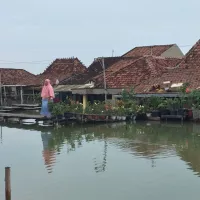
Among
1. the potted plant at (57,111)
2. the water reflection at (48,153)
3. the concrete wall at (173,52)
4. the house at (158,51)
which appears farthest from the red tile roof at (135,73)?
the water reflection at (48,153)

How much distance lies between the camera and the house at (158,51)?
30219mm

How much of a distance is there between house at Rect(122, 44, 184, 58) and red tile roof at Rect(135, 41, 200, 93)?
5.09m

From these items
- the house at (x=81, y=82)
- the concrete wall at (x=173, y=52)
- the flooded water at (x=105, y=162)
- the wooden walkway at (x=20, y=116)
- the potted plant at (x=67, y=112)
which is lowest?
the flooded water at (x=105, y=162)

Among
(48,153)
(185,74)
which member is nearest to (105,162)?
(48,153)

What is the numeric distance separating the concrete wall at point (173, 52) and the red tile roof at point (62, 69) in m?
6.80

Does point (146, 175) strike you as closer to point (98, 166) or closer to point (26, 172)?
point (98, 166)

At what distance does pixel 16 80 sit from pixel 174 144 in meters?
20.6

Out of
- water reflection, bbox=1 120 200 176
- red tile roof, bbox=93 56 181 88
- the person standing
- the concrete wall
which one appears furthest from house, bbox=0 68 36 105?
the concrete wall

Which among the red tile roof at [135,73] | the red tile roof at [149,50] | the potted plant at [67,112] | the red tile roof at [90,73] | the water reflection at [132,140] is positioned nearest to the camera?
the water reflection at [132,140]

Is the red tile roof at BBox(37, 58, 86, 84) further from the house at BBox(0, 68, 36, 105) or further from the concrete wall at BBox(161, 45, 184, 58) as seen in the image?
the concrete wall at BBox(161, 45, 184, 58)

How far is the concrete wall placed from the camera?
100 feet

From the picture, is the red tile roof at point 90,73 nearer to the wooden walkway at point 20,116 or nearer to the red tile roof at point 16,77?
the red tile roof at point 16,77

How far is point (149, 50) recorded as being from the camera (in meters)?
31.1

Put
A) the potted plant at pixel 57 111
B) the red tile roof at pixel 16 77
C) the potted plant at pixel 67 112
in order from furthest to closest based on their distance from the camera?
the red tile roof at pixel 16 77 < the potted plant at pixel 67 112 < the potted plant at pixel 57 111
